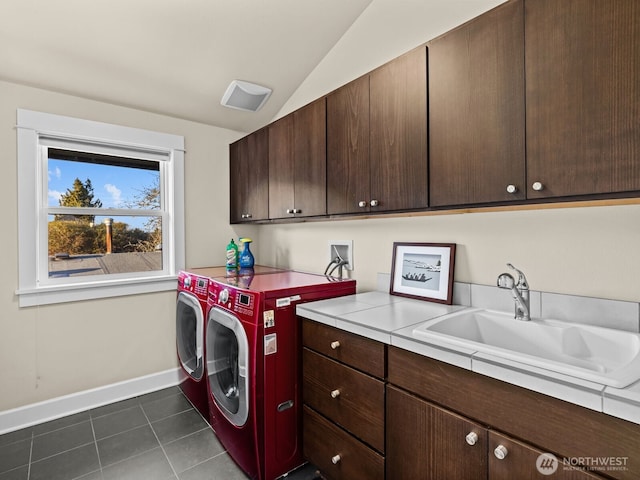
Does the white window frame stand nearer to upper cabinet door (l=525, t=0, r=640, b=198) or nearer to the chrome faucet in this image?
the chrome faucet

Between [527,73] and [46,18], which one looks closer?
[527,73]

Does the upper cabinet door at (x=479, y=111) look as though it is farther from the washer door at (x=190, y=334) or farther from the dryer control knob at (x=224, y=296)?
the washer door at (x=190, y=334)

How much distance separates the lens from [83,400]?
2479 millimetres

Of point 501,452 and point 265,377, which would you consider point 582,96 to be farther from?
point 265,377

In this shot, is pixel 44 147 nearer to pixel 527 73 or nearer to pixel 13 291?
pixel 13 291

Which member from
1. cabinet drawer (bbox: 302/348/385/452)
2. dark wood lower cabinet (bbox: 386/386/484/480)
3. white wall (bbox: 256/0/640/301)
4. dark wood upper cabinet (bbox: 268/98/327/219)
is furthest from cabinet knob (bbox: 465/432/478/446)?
dark wood upper cabinet (bbox: 268/98/327/219)

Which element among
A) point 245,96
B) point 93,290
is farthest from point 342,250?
point 93,290

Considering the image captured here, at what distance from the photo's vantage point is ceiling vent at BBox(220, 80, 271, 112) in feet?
8.59

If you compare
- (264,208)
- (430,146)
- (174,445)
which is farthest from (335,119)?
A: (174,445)

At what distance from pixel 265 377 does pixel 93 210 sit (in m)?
1.99

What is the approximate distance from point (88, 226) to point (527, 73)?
2.96 m

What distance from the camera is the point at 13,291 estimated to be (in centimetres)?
228

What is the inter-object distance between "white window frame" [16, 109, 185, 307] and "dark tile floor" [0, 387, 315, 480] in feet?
2.89

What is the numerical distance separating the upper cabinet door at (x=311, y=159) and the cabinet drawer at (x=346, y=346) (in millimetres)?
721
